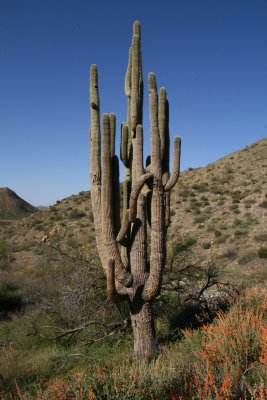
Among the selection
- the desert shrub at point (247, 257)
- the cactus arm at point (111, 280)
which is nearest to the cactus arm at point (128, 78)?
the cactus arm at point (111, 280)

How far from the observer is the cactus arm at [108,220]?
20.4 ft

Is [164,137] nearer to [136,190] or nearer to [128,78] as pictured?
[128,78]

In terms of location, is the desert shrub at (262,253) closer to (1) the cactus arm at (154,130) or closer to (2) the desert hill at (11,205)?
(1) the cactus arm at (154,130)

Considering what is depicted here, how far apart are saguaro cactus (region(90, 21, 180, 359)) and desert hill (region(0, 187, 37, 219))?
52014mm

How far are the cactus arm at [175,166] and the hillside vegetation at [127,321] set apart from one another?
7.83 ft

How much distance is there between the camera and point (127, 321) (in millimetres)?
7758

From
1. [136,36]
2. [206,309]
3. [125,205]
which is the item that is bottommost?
[206,309]

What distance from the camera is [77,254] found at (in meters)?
9.71

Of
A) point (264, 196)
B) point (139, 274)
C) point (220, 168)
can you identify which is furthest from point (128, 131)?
point (220, 168)

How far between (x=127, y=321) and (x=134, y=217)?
2.64 metres

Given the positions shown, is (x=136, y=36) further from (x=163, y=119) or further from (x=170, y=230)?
(x=170, y=230)

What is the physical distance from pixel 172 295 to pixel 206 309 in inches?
60.4

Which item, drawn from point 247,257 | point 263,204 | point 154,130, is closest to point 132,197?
point 154,130

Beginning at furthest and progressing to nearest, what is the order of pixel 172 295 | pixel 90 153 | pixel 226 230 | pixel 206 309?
pixel 226 230 → pixel 172 295 → pixel 206 309 → pixel 90 153
